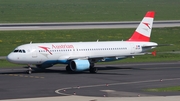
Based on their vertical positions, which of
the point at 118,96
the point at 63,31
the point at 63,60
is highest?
the point at 63,31

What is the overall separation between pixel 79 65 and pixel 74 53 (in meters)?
2.78

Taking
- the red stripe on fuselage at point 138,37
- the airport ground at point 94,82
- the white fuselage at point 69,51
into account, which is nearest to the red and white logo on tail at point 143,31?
the red stripe on fuselage at point 138,37

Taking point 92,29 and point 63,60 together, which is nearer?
point 63,60

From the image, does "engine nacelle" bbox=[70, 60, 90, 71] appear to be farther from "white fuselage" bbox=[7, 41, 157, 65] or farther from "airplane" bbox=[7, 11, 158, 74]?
"white fuselage" bbox=[7, 41, 157, 65]

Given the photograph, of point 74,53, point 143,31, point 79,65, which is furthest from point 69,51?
point 143,31

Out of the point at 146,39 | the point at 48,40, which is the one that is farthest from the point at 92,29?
the point at 146,39

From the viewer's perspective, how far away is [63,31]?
349 ft

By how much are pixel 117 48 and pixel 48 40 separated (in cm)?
3021

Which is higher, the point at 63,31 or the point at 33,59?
the point at 63,31

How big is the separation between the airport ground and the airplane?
4.12 ft

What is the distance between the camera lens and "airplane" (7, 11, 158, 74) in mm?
60125

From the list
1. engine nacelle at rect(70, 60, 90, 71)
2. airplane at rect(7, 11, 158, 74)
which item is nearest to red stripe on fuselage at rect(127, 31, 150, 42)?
airplane at rect(7, 11, 158, 74)

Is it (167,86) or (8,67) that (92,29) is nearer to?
(8,67)

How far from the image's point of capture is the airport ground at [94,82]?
1745 inches
